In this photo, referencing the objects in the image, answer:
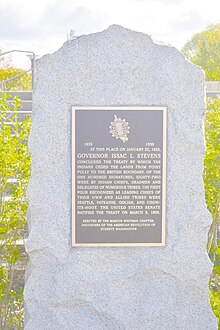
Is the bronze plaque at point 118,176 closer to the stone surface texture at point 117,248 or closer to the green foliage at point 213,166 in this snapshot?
the stone surface texture at point 117,248

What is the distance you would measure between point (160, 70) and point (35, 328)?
8.36 ft

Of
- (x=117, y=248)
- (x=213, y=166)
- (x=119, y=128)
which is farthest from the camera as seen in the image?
(x=213, y=166)

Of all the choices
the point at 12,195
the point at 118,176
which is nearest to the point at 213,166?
the point at 118,176

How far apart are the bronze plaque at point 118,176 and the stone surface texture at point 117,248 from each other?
0.07 m

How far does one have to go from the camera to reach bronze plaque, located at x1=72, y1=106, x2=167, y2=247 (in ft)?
16.9

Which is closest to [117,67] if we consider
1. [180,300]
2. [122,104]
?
[122,104]

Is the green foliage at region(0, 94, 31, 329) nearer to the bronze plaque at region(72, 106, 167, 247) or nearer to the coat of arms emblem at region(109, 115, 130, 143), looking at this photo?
the bronze plaque at region(72, 106, 167, 247)

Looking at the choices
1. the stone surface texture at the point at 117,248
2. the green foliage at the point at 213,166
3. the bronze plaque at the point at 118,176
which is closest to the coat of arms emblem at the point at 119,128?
the bronze plaque at the point at 118,176

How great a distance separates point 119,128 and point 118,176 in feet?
1.38

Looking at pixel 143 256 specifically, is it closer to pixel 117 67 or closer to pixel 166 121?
pixel 166 121

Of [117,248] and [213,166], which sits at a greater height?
[213,166]

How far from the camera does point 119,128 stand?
203 inches

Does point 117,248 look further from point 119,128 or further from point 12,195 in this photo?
point 12,195

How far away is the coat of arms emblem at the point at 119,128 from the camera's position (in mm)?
5156
